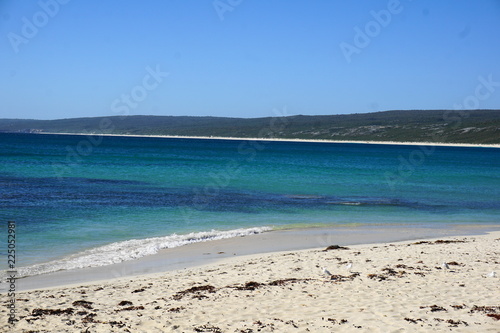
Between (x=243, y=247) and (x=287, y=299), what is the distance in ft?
19.1

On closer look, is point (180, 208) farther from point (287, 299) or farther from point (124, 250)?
point (287, 299)

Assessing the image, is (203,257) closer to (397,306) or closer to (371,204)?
(397,306)

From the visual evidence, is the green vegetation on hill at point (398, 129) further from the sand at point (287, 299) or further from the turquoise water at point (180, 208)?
the sand at point (287, 299)

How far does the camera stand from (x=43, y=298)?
891 centimetres

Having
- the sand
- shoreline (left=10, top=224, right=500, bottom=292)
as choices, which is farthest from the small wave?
the sand

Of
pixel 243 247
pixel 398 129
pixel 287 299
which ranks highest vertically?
pixel 398 129

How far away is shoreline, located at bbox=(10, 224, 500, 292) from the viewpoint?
427 inches

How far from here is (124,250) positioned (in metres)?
13.5

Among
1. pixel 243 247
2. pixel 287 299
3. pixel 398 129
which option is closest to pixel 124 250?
pixel 243 247

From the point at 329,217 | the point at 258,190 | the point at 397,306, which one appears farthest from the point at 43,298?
the point at 258,190

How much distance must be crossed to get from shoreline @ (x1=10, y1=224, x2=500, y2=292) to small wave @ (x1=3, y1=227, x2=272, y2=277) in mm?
282

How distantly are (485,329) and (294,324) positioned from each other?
2.59 m

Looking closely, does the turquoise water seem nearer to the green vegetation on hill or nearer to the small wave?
the small wave

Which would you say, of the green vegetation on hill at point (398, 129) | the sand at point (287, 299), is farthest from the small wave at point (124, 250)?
the green vegetation on hill at point (398, 129)
